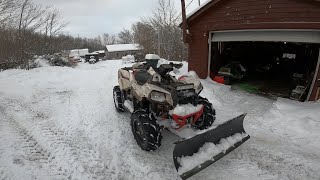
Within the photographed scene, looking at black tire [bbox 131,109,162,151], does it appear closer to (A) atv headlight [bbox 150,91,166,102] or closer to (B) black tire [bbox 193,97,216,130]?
(A) atv headlight [bbox 150,91,166,102]

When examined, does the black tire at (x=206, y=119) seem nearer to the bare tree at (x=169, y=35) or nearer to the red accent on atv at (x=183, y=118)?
the red accent on atv at (x=183, y=118)

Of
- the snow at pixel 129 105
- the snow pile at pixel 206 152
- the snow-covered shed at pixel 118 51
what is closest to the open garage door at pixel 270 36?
the snow pile at pixel 206 152

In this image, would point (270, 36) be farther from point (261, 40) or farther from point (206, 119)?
point (206, 119)

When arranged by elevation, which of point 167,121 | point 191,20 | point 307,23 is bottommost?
point 167,121

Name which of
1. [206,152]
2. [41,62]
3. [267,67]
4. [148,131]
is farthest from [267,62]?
[41,62]

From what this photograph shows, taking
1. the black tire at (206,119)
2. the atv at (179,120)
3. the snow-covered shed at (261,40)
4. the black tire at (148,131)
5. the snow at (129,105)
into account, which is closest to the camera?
the atv at (179,120)

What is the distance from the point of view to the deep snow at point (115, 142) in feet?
12.9

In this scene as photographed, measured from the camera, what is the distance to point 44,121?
19.6ft

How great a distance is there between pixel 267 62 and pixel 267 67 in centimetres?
63

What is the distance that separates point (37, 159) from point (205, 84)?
21.5ft

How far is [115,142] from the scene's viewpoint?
4.93 meters

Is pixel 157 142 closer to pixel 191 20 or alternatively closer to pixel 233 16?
pixel 233 16

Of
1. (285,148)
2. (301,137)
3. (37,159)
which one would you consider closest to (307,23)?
(301,137)

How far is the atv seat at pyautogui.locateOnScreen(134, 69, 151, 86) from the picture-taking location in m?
4.85
